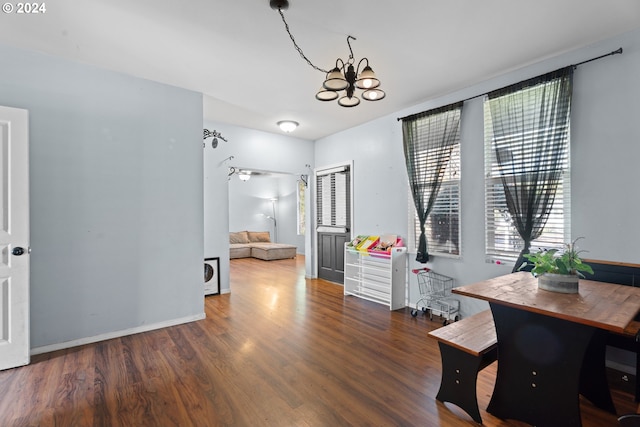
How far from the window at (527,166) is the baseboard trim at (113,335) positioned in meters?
3.59

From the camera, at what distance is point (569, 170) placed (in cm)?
278

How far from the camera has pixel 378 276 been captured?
4.53m

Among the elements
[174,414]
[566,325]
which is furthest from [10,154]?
[566,325]

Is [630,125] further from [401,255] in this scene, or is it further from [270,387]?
[270,387]

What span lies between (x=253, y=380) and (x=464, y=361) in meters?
1.53

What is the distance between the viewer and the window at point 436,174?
3678 millimetres

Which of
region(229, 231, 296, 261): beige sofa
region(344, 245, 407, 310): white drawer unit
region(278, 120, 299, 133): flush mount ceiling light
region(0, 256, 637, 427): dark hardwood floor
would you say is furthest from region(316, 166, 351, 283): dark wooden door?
region(229, 231, 296, 261): beige sofa

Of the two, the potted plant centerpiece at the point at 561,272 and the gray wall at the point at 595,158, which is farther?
the gray wall at the point at 595,158

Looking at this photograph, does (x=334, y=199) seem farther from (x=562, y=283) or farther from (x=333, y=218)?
(x=562, y=283)

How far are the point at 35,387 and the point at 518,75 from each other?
5087 millimetres

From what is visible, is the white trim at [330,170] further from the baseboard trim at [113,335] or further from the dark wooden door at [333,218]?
the baseboard trim at [113,335]

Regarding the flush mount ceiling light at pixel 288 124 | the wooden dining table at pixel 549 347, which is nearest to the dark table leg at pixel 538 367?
the wooden dining table at pixel 549 347

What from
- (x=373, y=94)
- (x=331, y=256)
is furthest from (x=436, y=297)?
(x=373, y=94)

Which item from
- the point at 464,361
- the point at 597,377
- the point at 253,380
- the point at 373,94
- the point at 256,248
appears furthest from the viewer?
the point at 256,248
